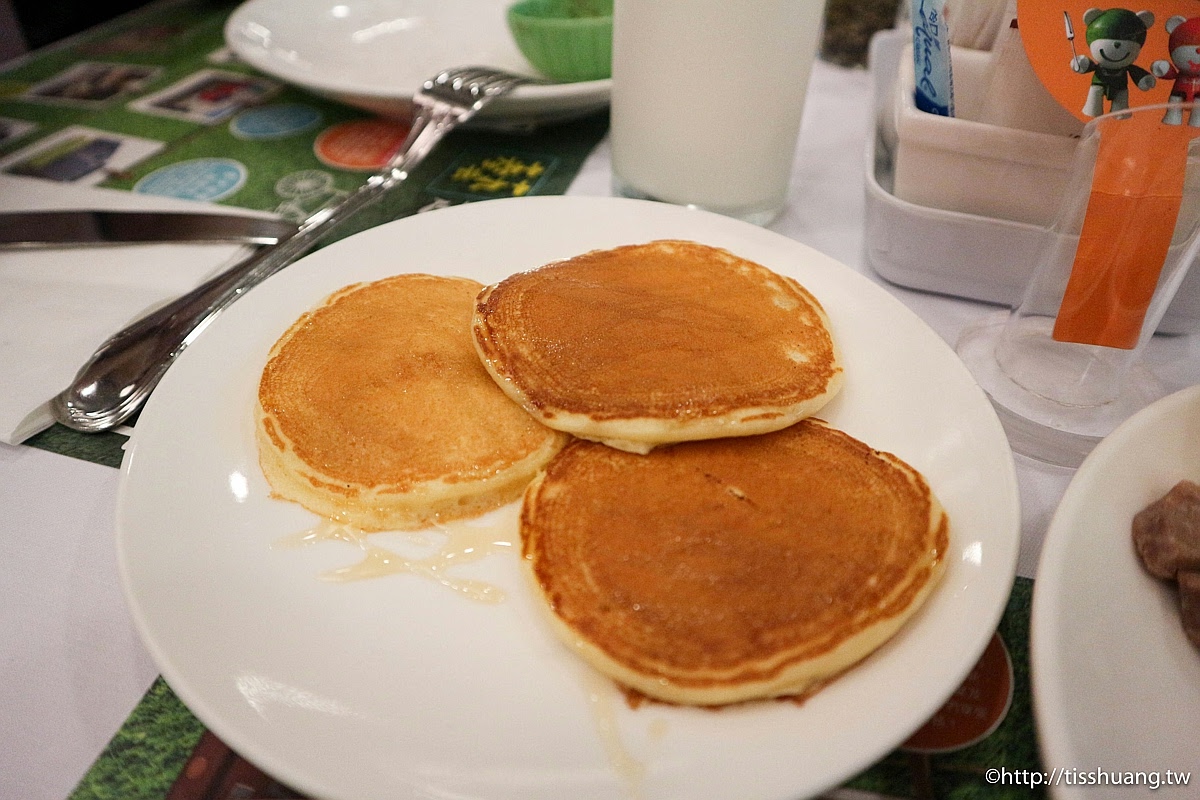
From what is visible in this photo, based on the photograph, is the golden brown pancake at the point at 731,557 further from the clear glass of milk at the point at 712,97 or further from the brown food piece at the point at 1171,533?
the clear glass of milk at the point at 712,97

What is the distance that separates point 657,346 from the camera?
941mm

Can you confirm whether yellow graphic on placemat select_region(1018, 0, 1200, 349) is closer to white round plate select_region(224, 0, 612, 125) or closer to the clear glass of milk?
the clear glass of milk

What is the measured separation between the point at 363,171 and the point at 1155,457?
1.57m

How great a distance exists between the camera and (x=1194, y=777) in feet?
2.12

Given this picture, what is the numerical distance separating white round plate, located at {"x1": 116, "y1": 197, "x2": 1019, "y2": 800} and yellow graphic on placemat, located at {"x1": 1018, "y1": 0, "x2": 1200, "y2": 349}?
0.24m

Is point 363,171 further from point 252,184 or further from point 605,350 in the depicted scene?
point 605,350

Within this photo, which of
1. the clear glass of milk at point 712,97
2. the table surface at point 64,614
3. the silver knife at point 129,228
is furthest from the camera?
the silver knife at point 129,228

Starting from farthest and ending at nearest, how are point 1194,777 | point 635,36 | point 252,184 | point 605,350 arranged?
1. point 252,184
2. point 635,36
3. point 605,350
4. point 1194,777

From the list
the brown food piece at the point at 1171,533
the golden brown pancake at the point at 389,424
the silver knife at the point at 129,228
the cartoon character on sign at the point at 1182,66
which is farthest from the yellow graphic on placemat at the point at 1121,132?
the silver knife at the point at 129,228

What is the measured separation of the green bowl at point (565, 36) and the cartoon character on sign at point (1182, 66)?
3.68 feet

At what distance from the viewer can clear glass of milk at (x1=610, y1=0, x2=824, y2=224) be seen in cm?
120

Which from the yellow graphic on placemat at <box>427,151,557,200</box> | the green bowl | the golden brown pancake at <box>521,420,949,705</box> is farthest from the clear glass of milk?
the golden brown pancake at <box>521,420,949,705</box>

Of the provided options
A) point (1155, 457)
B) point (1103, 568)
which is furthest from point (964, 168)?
point (1103, 568)

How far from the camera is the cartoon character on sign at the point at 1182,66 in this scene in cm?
85
